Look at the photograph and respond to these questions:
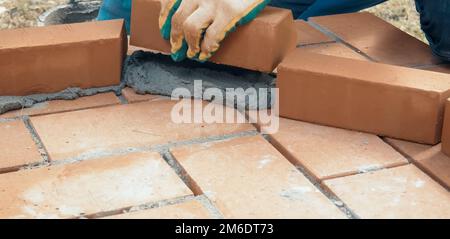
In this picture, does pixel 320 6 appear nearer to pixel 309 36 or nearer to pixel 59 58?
pixel 309 36

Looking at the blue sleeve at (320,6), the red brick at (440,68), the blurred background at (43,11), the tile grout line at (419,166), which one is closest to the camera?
the tile grout line at (419,166)

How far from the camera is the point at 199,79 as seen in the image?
266 cm

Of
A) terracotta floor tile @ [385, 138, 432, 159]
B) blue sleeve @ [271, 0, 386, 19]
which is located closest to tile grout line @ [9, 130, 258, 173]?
terracotta floor tile @ [385, 138, 432, 159]

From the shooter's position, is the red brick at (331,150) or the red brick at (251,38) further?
the red brick at (251,38)

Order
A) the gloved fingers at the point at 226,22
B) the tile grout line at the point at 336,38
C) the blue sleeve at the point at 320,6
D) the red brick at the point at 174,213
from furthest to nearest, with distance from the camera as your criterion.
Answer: the blue sleeve at the point at 320,6 → the tile grout line at the point at 336,38 → the gloved fingers at the point at 226,22 → the red brick at the point at 174,213

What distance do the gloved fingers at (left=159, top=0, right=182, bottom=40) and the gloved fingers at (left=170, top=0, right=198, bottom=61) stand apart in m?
0.03

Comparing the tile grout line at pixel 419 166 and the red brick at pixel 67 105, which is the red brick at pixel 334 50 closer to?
the tile grout line at pixel 419 166

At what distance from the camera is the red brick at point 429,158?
84.7 inches

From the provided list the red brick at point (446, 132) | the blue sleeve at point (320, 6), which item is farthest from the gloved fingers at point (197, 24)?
the blue sleeve at point (320, 6)

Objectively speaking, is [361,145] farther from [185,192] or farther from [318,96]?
[185,192]

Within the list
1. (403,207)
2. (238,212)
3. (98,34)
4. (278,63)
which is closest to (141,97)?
(98,34)

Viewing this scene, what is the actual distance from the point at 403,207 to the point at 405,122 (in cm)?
43

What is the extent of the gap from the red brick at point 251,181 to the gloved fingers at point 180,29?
444 millimetres

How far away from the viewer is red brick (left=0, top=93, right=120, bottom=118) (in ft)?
8.27
